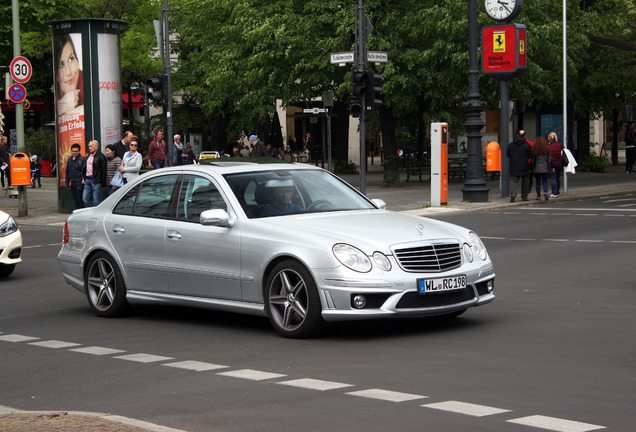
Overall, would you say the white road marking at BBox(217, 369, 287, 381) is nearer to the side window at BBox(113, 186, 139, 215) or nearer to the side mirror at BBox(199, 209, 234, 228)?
the side mirror at BBox(199, 209, 234, 228)

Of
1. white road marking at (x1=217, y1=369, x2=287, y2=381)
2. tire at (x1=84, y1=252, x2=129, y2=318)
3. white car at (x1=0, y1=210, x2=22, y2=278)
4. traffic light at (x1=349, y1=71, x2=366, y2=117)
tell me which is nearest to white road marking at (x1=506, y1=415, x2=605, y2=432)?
white road marking at (x1=217, y1=369, x2=287, y2=381)

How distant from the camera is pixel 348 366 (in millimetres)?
7891

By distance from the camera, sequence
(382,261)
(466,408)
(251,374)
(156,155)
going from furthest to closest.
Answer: (156,155)
(382,261)
(251,374)
(466,408)

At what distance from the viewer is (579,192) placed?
31.0 metres

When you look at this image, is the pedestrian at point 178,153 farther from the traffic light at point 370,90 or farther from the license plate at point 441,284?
the license plate at point 441,284

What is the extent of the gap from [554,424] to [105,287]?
619 centimetres

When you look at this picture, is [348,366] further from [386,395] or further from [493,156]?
[493,156]

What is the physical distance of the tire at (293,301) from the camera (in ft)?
29.3

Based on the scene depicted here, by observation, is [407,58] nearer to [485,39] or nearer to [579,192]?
[485,39]

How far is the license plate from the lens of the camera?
8.92 meters

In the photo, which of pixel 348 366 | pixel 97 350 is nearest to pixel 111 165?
pixel 97 350

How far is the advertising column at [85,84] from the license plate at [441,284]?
2010 centimetres

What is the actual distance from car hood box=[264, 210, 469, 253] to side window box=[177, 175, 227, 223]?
82 cm

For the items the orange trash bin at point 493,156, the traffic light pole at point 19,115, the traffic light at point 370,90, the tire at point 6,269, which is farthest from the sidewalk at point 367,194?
the tire at point 6,269
